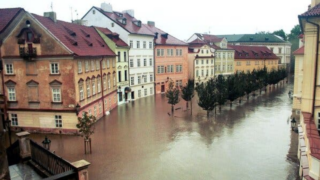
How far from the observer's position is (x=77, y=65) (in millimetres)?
22922

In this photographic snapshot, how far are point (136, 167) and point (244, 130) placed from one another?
11.2m

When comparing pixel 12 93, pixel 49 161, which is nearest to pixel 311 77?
pixel 49 161

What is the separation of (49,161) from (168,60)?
1491 inches

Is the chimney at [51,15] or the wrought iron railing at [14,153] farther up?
the chimney at [51,15]

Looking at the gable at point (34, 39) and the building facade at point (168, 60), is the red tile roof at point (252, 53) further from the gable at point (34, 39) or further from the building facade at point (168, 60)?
the gable at point (34, 39)

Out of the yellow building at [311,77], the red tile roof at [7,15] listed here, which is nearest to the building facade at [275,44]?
the red tile roof at [7,15]

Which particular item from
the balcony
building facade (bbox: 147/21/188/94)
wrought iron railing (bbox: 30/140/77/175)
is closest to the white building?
building facade (bbox: 147/21/188/94)

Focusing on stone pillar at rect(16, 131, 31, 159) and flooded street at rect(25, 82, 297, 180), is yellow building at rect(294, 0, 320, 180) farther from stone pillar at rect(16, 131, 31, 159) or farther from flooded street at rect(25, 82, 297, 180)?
stone pillar at rect(16, 131, 31, 159)

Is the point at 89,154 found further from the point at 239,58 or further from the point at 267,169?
the point at 239,58

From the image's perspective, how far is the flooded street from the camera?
589 inches

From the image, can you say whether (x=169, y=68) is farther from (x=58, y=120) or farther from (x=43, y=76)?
(x=43, y=76)

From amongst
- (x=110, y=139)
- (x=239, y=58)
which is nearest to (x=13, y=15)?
(x=110, y=139)

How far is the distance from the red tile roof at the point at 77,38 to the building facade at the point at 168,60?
12.8 m

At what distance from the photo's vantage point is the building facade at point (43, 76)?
71.8 ft
